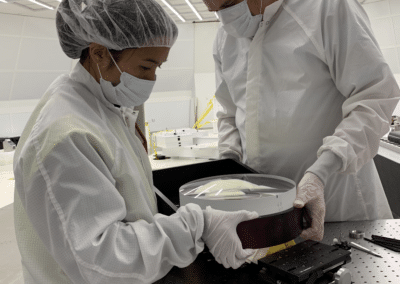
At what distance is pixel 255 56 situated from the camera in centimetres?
136

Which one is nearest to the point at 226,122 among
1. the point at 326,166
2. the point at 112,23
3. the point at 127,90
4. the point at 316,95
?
the point at 316,95

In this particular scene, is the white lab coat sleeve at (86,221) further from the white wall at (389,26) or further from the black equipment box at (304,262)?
the white wall at (389,26)

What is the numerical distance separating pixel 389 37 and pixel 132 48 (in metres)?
4.86

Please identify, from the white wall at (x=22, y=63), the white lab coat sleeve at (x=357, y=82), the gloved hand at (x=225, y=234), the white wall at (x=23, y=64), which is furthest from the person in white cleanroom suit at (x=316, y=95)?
the white wall at (x=22, y=63)

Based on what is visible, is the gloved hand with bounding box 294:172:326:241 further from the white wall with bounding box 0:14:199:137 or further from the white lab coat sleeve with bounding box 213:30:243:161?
the white wall with bounding box 0:14:199:137

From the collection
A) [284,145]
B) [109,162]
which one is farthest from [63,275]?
[284,145]

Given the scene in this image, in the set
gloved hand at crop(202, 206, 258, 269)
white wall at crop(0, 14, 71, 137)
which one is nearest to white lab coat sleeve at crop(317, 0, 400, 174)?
gloved hand at crop(202, 206, 258, 269)

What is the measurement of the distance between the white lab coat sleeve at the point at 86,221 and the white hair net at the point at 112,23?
31 cm

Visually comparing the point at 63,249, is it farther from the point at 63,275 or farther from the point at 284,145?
the point at 284,145

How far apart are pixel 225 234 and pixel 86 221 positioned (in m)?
0.31

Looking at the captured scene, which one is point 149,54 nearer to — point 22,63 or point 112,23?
point 112,23

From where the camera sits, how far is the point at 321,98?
1.28 metres

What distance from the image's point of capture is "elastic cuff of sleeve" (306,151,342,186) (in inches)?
43.7

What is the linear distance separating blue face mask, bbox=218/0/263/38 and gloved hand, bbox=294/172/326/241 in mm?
653
